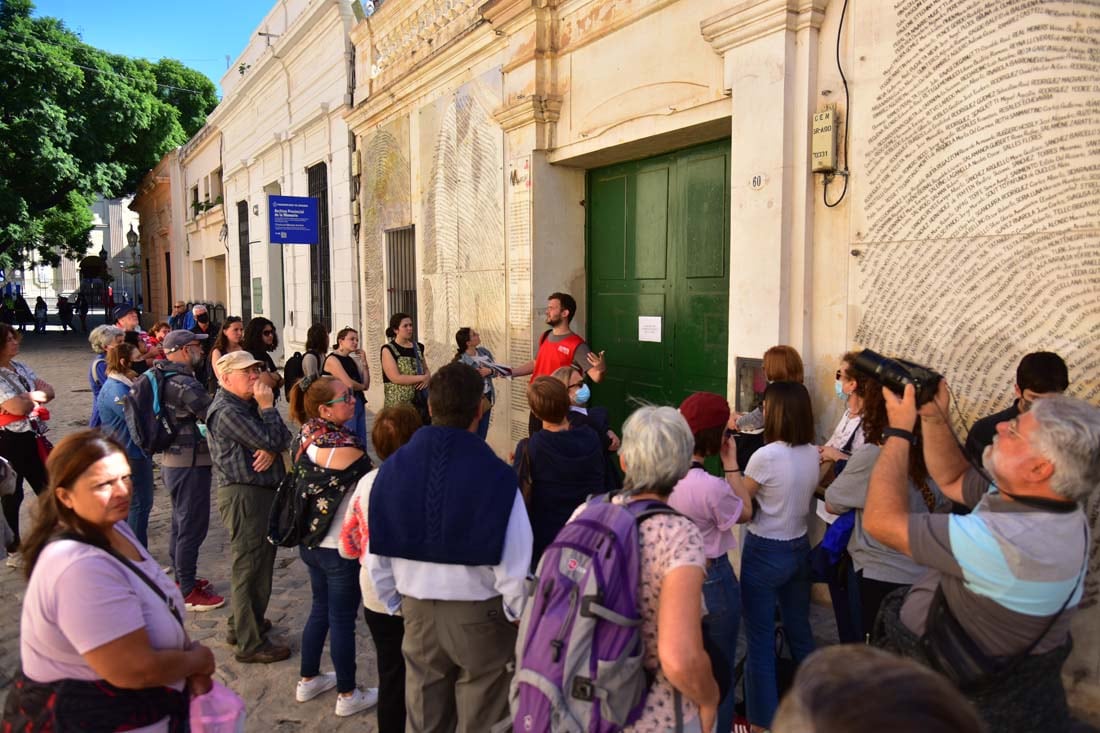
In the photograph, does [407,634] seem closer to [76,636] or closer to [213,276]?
[76,636]

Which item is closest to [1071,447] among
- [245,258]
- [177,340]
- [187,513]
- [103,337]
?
[187,513]

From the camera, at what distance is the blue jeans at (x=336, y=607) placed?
3447 millimetres

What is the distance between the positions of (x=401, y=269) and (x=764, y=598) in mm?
7830

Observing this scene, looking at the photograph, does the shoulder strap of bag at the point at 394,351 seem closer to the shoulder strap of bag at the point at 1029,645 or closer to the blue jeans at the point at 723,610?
the blue jeans at the point at 723,610

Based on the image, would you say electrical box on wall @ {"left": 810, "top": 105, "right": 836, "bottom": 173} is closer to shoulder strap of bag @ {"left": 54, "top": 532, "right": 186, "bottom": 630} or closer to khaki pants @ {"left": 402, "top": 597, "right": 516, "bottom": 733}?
khaki pants @ {"left": 402, "top": 597, "right": 516, "bottom": 733}

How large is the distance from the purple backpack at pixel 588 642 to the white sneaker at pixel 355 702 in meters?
1.91

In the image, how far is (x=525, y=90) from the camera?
22.9 feet

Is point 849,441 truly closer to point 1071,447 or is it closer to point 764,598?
point 764,598

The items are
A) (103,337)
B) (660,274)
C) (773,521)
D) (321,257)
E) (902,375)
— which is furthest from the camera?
(321,257)

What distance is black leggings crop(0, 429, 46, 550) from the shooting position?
5254mm

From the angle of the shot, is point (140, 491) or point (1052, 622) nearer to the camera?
point (1052, 622)

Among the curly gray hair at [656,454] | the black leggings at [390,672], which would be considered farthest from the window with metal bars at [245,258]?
the curly gray hair at [656,454]

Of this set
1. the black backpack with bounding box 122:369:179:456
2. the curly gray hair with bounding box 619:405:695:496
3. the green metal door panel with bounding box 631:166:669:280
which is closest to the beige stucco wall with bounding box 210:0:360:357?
the green metal door panel with bounding box 631:166:669:280

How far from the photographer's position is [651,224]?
6.29m
